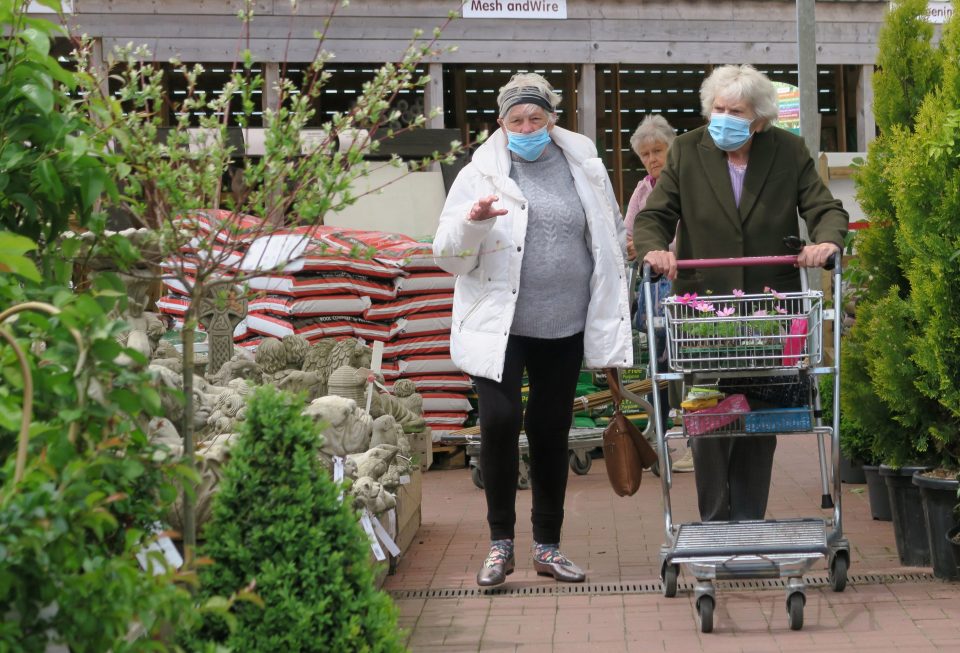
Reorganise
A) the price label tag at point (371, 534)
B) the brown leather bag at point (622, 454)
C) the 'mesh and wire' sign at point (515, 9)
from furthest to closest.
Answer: the 'mesh and wire' sign at point (515, 9) → the brown leather bag at point (622, 454) → the price label tag at point (371, 534)

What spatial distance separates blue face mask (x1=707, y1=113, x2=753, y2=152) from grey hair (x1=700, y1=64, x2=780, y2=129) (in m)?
0.08

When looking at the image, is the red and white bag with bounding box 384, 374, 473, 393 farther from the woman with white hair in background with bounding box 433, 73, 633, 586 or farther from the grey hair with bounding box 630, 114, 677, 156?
the woman with white hair in background with bounding box 433, 73, 633, 586

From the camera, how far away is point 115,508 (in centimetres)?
284

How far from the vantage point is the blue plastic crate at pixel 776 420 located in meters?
5.21

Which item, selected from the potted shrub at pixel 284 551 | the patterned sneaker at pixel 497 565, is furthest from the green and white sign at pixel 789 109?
the potted shrub at pixel 284 551

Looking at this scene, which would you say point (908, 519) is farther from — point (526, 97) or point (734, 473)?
point (526, 97)

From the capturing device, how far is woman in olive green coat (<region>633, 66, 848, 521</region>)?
18.3 ft

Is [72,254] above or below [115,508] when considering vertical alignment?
above

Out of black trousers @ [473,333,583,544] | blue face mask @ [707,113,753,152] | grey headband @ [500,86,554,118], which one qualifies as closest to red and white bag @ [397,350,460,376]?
black trousers @ [473,333,583,544]

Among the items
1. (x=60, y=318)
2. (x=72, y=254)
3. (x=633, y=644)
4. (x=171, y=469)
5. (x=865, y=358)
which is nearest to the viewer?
(x=60, y=318)

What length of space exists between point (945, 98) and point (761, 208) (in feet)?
2.78

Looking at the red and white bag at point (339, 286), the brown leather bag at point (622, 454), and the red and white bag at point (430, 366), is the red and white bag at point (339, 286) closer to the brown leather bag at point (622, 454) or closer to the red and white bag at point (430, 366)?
the red and white bag at point (430, 366)

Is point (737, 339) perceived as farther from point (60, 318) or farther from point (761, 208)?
point (60, 318)

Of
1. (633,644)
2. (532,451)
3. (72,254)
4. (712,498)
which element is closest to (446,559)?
(532,451)
